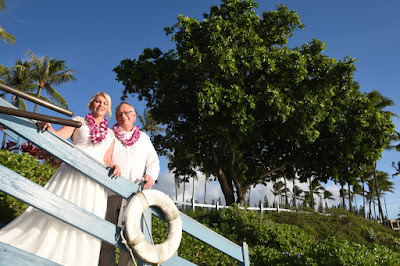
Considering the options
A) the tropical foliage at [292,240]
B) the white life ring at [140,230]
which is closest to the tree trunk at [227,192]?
the tropical foliage at [292,240]

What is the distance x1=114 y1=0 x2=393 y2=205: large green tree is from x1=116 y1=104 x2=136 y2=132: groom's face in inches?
389

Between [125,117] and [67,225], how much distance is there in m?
1.33

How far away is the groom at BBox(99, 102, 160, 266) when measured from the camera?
3371 millimetres

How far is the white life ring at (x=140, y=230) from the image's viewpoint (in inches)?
115

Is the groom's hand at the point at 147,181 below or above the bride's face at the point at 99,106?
below

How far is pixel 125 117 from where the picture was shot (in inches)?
144

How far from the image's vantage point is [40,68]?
31.4 meters

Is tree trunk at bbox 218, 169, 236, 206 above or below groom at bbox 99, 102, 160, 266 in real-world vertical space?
above

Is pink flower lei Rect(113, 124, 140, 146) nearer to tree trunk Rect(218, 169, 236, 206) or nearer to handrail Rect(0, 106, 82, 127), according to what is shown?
handrail Rect(0, 106, 82, 127)

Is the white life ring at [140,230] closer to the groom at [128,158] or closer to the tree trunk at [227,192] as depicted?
the groom at [128,158]

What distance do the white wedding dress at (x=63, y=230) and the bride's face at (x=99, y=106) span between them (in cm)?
71

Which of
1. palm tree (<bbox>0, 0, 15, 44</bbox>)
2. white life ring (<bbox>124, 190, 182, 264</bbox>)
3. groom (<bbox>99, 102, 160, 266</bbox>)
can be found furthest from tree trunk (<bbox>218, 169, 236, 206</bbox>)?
palm tree (<bbox>0, 0, 15, 44</bbox>)

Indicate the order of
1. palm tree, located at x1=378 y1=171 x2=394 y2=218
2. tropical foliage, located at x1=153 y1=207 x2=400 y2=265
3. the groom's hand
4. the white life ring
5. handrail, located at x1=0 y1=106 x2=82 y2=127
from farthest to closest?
palm tree, located at x1=378 y1=171 x2=394 y2=218 → tropical foliage, located at x1=153 y1=207 x2=400 y2=265 → the groom's hand → the white life ring → handrail, located at x1=0 y1=106 x2=82 y2=127

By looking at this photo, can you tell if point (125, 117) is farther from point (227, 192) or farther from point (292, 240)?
point (227, 192)
